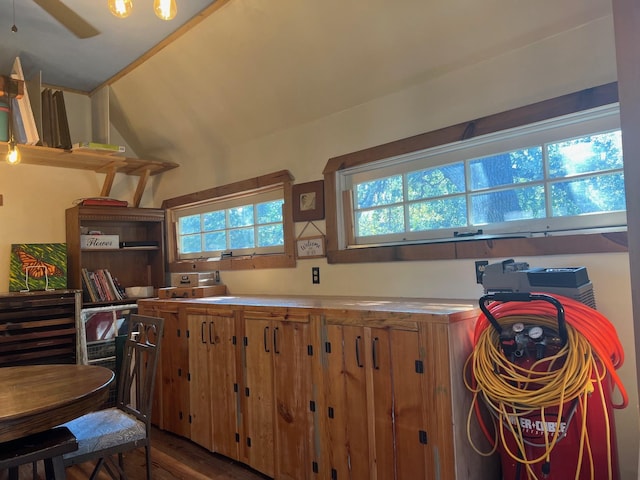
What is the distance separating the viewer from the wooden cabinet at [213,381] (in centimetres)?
258

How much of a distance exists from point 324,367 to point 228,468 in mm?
998

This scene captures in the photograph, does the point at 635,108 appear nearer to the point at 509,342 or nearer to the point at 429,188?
the point at 509,342

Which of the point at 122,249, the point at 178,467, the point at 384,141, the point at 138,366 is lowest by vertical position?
the point at 178,467

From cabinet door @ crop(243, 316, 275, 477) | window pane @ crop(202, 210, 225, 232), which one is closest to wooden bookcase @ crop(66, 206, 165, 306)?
window pane @ crop(202, 210, 225, 232)

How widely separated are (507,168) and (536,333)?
95cm

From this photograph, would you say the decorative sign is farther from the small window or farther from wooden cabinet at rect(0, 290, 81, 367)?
wooden cabinet at rect(0, 290, 81, 367)

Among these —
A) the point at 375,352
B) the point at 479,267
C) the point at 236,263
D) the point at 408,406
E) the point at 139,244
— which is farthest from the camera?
the point at 139,244

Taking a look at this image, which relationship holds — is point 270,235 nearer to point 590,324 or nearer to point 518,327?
point 518,327

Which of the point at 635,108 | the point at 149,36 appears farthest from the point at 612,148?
the point at 149,36

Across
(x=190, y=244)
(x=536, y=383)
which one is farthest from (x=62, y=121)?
(x=536, y=383)

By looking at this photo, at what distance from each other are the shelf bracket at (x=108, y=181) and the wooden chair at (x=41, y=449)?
2.48m

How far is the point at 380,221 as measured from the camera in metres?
2.63

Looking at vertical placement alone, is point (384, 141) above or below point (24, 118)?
below

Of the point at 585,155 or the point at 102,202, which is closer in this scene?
the point at 585,155
